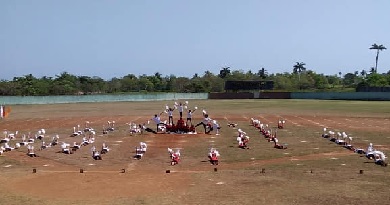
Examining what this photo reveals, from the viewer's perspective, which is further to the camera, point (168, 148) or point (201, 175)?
point (168, 148)

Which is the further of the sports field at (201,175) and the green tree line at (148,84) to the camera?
the green tree line at (148,84)

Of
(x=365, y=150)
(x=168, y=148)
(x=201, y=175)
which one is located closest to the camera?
(x=201, y=175)

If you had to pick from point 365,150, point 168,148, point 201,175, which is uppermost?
point 365,150

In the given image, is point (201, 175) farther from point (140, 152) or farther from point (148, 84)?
point (148, 84)

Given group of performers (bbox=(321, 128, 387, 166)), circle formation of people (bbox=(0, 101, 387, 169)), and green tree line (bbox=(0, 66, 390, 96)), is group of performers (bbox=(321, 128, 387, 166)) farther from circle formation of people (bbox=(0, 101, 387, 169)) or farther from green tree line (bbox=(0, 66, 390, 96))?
green tree line (bbox=(0, 66, 390, 96))

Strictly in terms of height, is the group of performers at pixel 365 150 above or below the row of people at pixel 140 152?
above

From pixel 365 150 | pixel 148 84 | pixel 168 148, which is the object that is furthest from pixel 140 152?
pixel 148 84

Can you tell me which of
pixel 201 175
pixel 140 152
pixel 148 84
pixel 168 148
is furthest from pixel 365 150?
pixel 148 84

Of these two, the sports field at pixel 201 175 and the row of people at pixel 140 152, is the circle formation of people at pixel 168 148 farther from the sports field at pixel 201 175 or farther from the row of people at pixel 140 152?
the sports field at pixel 201 175

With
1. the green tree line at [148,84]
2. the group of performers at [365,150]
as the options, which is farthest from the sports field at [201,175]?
the green tree line at [148,84]

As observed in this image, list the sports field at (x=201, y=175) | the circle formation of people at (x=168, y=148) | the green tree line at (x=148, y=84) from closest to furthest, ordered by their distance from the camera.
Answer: the sports field at (x=201, y=175) → the circle formation of people at (x=168, y=148) → the green tree line at (x=148, y=84)

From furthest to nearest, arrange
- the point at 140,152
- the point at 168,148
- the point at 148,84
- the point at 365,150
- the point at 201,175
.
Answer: the point at 148,84 < the point at 168,148 < the point at 365,150 < the point at 140,152 < the point at 201,175

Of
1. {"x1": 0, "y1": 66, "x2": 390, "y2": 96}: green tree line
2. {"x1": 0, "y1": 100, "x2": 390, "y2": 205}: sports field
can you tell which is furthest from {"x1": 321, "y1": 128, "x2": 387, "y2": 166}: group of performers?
{"x1": 0, "y1": 66, "x2": 390, "y2": 96}: green tree line

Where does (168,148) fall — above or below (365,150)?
below
